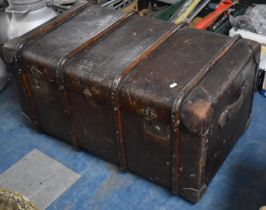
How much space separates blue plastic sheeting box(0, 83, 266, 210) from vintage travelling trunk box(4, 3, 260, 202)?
6cm

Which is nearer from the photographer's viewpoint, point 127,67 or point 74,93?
point 127,67

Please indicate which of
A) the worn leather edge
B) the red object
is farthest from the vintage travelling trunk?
the red object

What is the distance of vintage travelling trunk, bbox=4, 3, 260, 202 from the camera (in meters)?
1.28

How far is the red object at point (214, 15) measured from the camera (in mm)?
2023

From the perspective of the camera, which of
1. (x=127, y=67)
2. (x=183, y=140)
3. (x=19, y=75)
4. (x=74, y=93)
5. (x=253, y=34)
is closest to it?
(x=183, y=140)

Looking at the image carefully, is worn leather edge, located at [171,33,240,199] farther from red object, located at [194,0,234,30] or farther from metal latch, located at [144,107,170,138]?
red object, located at [194,0,234,30]

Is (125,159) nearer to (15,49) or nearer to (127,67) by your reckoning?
(127,67)

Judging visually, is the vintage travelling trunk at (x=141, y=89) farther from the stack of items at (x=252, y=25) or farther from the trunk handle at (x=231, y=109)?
the stack of items at (x=252, y=25)

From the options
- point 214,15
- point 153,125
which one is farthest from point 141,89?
point 214,15

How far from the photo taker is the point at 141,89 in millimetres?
1294

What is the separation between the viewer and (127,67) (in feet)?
4.55

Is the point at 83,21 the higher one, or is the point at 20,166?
the point at 83,21

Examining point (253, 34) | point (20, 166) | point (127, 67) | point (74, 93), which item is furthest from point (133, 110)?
point (253, 34)

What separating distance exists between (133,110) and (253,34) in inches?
41.2
